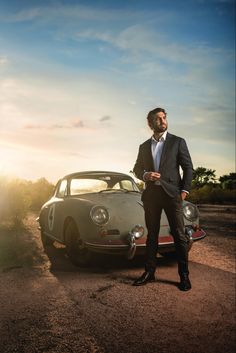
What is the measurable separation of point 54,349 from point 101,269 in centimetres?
233

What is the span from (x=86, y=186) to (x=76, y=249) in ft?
4.03

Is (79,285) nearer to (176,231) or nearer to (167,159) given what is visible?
(176,231)

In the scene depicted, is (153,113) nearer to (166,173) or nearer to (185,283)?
(166,173)

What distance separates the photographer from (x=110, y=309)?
12.1 ft

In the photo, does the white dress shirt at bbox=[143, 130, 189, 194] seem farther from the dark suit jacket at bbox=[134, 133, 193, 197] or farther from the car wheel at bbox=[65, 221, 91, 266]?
the car wheel at bbox=[65, 221, 91, 266]

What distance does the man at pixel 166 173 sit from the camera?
2.39 m

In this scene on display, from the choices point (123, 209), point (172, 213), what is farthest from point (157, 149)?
point (123, 209)

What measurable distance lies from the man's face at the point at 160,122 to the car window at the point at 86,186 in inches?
130

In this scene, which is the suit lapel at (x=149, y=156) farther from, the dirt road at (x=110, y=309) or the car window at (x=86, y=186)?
the car window at (x=86, y=186)

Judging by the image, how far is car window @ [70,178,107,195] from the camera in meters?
5.65

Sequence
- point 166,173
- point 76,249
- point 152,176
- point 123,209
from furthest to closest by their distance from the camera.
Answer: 1. point 76,249
2. point 123,209
3. point 166,173
4. point 152,176

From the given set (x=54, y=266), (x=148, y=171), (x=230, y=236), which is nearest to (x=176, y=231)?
(x=148, y=171)

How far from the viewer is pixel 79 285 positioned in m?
4.41

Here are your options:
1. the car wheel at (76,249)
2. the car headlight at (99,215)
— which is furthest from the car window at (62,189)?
the car headlight at (99,215)
